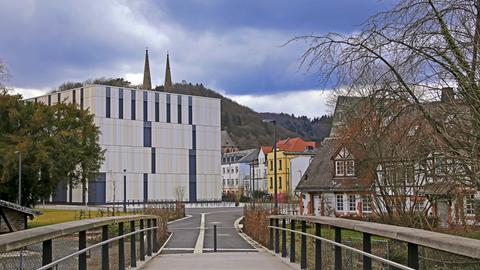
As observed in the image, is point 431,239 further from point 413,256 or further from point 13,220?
point 13,220

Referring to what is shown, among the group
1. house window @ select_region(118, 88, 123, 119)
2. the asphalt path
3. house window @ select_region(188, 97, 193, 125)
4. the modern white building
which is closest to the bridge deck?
the asphalt path

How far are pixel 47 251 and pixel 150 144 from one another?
86162 mm

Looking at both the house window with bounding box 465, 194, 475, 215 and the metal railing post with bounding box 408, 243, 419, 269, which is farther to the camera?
the house window with bounding box 465, 194, 475, 215

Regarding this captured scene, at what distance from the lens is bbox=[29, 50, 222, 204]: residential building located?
85938mm

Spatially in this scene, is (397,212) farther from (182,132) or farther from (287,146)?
(287,146)

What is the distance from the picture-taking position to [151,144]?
91.2m

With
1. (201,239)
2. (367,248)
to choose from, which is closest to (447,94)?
(367,248)

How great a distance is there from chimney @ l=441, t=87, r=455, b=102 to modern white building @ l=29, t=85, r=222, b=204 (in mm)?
76825

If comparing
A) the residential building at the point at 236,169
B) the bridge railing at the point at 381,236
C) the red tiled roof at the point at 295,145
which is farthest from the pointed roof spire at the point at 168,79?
the bridge railing at the point at 381,236

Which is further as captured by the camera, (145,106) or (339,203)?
(145,106)

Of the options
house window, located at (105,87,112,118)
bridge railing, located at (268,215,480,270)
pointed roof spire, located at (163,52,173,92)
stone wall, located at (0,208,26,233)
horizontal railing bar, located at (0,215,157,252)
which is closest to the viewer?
bridge railing, located at (268,215,480,270)

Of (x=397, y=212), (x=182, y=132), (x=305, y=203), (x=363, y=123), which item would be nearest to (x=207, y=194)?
(x=182, y=132)

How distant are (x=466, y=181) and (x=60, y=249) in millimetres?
5107

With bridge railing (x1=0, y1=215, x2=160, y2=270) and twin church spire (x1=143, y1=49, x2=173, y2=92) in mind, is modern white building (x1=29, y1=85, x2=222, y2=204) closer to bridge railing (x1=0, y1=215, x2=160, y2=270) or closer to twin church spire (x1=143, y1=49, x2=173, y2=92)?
twin church spire (x1=143, y1=49, x2=173, y2=92)
